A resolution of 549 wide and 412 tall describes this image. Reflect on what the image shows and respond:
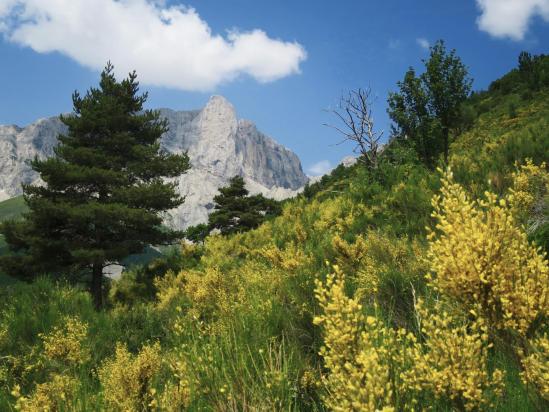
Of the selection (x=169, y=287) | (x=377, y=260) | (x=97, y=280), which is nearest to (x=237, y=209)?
(x=97, y=280)

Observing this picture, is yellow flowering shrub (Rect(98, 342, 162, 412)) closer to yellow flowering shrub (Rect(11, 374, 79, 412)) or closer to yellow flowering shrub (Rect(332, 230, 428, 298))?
yellow flowering shrub (Rect(11, 374, 79, 412))

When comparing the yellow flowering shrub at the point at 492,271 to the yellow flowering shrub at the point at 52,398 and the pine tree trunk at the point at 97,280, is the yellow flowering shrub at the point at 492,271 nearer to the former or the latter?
the yellow flowering shrub at the point at 52,398

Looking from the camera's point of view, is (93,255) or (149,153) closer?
(93,255)

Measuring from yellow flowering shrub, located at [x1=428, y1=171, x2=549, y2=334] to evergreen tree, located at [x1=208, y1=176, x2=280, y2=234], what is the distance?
30.8 meters

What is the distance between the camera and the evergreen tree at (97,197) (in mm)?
18312

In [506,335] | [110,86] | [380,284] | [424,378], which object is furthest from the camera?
[110,86]

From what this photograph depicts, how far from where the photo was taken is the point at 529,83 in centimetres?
2920

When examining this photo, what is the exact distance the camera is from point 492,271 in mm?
1974

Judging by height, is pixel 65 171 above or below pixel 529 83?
below

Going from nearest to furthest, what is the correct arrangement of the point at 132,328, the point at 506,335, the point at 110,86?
the point at 506,335, the point at 132,328, the point at 110,86

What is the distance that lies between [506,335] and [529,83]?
33.2 metres

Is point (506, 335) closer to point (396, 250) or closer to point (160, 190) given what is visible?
point (396, 250)

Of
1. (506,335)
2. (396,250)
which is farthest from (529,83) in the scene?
(506,335)

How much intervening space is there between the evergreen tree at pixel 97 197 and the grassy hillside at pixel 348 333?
9.17m
